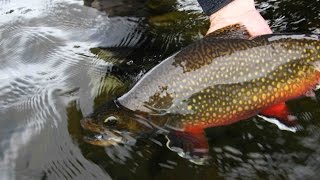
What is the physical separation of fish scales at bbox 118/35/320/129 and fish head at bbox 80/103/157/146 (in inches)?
3.0

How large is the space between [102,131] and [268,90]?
1227 millimetres

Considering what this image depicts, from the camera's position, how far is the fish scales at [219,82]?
10.6 feet

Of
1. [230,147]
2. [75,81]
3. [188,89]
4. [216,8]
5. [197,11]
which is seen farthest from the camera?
[197,11]

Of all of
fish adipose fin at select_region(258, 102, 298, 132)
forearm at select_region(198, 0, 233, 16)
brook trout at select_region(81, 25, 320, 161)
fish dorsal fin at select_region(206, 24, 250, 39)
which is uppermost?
forearm at select_region(198, 0, 233, 16)

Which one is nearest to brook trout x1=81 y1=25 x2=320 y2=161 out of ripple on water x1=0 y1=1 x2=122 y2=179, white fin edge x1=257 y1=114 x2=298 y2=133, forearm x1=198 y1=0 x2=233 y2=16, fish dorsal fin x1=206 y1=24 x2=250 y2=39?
fish dorsal fin x1=206 y1=24 x2=250 y2=39

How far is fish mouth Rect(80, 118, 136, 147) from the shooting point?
10.9 ft

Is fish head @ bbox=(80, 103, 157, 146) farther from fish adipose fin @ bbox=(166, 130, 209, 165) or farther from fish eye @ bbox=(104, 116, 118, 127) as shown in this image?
fish adipose fin @ bbox=(166, 130, 209, 165)

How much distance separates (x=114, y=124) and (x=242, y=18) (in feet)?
4.65

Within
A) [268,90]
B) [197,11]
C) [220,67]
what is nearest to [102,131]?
[220,67]

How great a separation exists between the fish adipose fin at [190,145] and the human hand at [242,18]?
100cm

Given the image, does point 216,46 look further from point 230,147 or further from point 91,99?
point 91,99

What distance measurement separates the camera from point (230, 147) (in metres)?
3.60

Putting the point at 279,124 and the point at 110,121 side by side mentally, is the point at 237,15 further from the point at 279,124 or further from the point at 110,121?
the point at 110,121

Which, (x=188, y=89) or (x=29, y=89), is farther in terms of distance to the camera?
(x=29, y=89)
